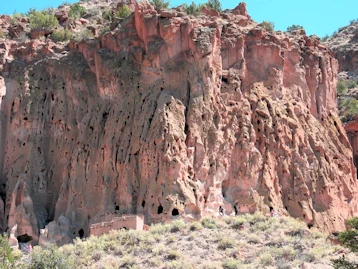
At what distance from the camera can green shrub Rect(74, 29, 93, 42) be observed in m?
45.1

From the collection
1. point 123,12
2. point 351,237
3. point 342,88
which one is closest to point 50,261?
point 351,237

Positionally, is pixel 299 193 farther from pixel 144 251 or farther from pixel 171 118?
pixel 144 251

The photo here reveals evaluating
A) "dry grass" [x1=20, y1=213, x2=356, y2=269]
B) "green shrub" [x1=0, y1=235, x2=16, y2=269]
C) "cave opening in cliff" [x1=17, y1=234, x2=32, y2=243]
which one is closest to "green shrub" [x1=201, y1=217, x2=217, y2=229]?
"dry grass" [x1=20, y1=213, x2=356, y2=269]

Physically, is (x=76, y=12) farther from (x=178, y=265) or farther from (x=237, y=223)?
(x=178, y=265)

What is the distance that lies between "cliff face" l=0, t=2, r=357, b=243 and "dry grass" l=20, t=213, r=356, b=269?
3013 millimetres

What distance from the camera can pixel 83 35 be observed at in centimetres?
4647

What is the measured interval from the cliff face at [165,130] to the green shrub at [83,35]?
55.7 inches

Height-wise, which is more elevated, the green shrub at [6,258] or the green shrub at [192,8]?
the green shrub at [192,8]

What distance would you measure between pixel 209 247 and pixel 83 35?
2145 cm

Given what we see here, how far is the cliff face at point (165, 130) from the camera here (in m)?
36.3

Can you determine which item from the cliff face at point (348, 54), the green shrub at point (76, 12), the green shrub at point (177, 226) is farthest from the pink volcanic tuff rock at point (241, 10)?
the green shrub at point (177, 226)

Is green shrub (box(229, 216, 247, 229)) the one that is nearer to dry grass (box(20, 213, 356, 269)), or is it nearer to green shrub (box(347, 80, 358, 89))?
dry grass (box(20, 213, 356, 269))

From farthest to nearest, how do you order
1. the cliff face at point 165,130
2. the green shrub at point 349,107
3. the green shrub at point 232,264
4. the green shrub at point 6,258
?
the green shrub at point 349,107, the cliff face at point 165,130, the green shrub at point 232,264, the green shrub at point 6,258

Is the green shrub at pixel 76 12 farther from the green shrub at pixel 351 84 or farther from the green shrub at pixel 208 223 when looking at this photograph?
the green shrub at pixel 208 223
